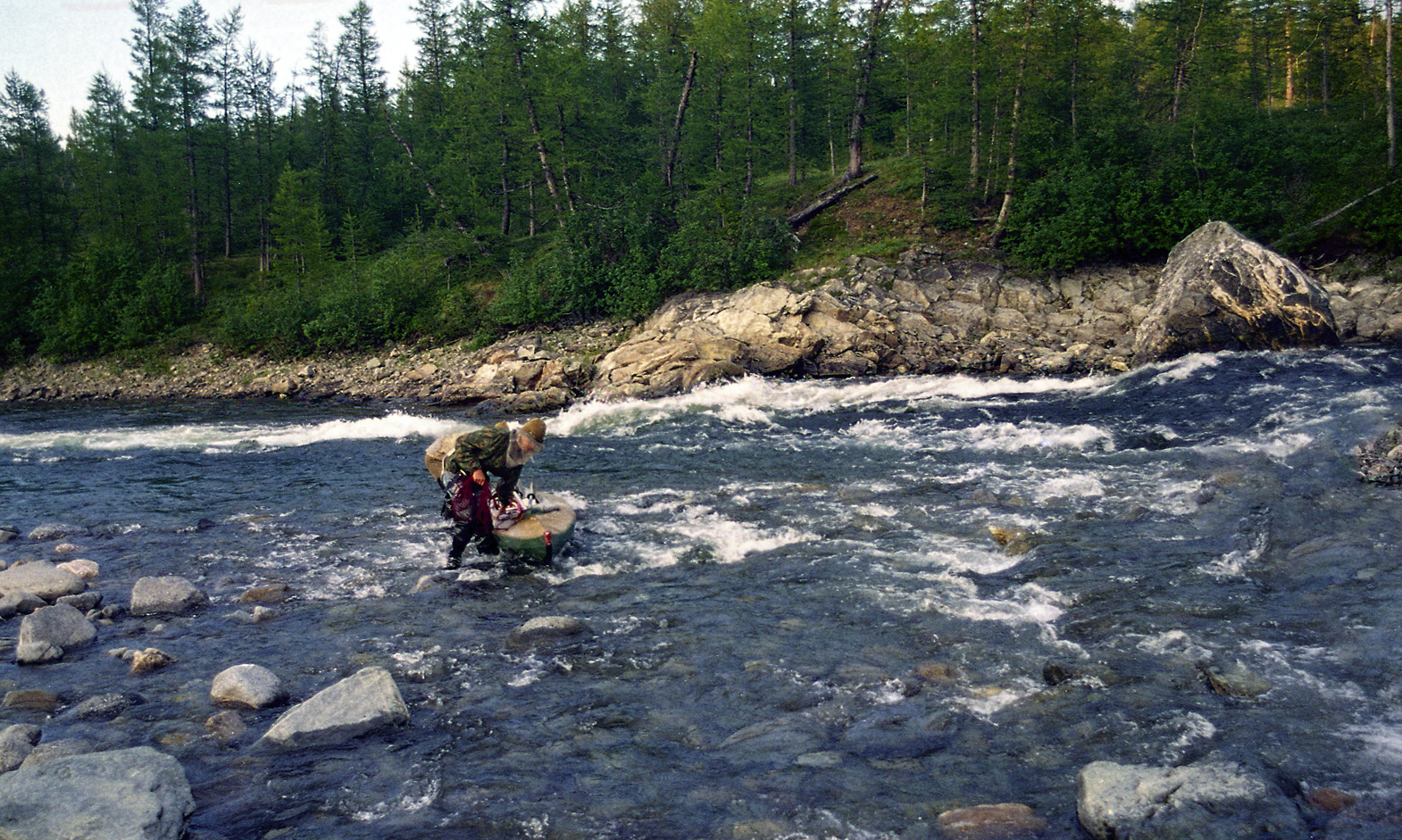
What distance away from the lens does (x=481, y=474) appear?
10195mm

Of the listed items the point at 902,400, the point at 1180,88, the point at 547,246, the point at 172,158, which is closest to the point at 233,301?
the point at 172,158

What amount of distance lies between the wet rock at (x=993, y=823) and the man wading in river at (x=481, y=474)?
694cm

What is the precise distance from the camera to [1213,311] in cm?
2166

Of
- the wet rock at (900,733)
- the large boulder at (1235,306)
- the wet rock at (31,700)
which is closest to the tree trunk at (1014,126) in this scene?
the large boulder at (1235,306)

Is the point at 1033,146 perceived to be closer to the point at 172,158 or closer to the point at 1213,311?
the point at 1213,311

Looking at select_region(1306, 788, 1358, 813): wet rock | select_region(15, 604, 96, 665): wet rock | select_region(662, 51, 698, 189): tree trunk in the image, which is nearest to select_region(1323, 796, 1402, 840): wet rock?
select_region(1306, 788, 1358, 813): wet rock

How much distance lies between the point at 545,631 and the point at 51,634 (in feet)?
16.1

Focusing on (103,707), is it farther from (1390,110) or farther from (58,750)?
(1390,110)

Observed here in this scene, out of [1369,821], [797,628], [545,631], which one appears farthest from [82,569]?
[1369,821]

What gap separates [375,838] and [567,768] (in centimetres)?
132

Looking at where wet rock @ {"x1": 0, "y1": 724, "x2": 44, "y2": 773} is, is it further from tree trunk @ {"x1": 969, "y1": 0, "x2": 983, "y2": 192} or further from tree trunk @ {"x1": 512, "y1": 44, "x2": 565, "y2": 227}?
tree trunk @ {"x1": 969, "y1": 0, "x2": 983, "y2": 192}

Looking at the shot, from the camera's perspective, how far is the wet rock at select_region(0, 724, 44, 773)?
5.66m

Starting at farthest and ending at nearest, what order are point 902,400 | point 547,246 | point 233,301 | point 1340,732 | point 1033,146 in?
1. point 233,301
2. point 547,246
3. point 1033,146
4. point 902,400
5. point 1340,732

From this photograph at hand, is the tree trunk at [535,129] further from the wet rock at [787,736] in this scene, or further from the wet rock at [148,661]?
the wet rock at [787,736]
